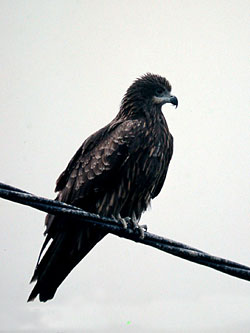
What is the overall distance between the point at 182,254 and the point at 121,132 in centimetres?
241

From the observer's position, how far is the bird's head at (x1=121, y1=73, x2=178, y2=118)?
7242 millimetres

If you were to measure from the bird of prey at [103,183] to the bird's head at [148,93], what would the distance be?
1.22 ft

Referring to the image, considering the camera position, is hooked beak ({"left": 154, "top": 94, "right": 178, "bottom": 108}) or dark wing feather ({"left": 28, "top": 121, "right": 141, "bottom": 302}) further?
hooked beak ({"left": 154, "top": 94, "right": 178, "bottom": 108})

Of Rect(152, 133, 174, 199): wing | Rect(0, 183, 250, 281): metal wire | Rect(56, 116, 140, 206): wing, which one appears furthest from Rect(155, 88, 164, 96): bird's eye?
Rect(0, 183, 250, 281): metal wire

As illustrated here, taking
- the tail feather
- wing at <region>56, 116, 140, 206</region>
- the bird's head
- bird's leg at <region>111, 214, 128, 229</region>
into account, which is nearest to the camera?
bird's leg at <region>111, 214, 128, 229</region>

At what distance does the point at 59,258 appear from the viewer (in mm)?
6176

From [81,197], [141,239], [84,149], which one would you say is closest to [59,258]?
[81,197]

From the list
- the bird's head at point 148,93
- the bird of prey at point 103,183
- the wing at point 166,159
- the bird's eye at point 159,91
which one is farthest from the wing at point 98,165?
the bird's eye at point 159,91

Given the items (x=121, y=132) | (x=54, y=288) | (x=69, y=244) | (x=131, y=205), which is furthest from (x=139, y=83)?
(x=54, y=288)

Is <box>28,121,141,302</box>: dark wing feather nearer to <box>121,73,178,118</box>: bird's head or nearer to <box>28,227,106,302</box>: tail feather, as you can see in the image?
<box>28,227,106,302</box>: tail feather

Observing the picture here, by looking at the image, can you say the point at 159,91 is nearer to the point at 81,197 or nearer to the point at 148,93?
the point at 148,93

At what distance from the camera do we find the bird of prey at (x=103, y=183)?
6.12 meters

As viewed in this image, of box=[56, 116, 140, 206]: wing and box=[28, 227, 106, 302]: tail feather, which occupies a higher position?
box=[56, 116, 140, 206]: wing

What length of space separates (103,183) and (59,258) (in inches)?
36.1
